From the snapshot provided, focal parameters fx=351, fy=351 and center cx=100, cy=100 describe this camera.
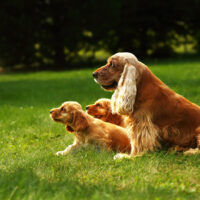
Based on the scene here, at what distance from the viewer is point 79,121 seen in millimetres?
5215

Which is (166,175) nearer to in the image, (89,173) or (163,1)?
(89,173)

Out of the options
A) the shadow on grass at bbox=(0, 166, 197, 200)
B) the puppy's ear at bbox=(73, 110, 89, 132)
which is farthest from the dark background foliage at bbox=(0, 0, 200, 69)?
the shadow on grass at bbox=(0, 166, 197, 200)

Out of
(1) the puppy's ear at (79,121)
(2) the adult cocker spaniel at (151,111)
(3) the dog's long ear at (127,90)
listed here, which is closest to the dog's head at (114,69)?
(2) the adult cocker spaniel at (151,111)

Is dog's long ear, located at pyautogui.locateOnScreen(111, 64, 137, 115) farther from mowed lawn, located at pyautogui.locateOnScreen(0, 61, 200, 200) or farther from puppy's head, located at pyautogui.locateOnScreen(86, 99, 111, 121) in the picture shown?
puppy's head, located at pyautogui.locateOnScreen(86, 99, 111, 121)

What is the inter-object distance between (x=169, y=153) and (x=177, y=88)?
4984 millimetres

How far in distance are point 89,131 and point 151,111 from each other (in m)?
1.08

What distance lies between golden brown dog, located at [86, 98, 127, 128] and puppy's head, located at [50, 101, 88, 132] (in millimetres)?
591

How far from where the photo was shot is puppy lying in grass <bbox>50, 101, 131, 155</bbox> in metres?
5.18

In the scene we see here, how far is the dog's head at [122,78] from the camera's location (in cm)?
455

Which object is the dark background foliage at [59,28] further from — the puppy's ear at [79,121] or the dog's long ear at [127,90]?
the dog's long ear at [127,90]

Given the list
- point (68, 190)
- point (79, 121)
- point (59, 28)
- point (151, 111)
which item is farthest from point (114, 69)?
point (59, 28)

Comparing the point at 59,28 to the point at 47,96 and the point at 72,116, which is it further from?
the point at 72,116

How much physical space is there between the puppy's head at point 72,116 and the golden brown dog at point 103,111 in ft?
1.94

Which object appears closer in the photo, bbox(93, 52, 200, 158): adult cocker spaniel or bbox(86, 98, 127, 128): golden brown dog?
bbox(93, 52, 200, 158): adult cocker spaniel
